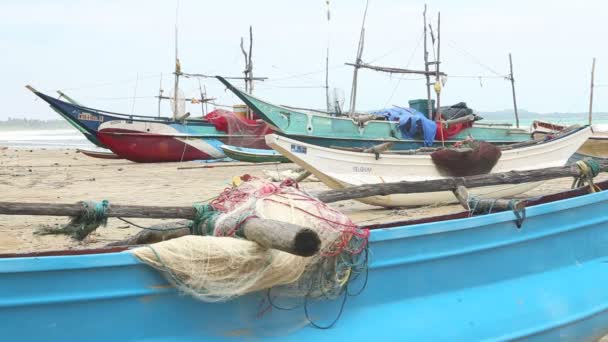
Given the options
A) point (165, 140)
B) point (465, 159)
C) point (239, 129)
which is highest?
point (465, 159)

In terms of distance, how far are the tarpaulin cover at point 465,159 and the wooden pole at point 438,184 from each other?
2191mm

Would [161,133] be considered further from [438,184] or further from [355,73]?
[438,184]

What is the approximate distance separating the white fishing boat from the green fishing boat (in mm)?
6899

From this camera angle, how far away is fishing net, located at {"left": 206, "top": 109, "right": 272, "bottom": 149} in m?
19.2

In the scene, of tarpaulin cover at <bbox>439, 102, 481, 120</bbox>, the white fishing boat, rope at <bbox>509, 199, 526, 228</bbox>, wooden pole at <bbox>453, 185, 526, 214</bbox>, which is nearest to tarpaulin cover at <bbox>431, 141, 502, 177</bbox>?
the white fishing boat

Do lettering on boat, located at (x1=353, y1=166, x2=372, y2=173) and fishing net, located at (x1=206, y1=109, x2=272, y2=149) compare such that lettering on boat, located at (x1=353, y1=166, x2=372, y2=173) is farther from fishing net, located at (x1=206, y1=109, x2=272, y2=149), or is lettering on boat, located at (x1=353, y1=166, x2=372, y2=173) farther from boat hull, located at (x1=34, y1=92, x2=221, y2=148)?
boat hull, located at (x1=34, y1=92, x2=221, y2=148)

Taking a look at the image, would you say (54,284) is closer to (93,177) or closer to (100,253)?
(100,253)

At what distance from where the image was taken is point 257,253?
319 cm

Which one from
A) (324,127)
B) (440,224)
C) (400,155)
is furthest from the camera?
(324,127)

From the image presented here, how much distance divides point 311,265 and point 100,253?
1.05 m

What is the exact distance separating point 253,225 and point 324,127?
13.8 metres

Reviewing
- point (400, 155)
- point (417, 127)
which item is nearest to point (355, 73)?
point (417, 127)

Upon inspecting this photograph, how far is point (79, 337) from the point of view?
118 inches

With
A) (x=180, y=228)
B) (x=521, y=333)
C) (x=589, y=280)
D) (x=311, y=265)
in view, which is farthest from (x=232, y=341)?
(x=589, y=280)
